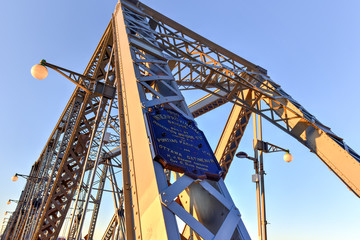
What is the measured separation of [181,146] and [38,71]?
466cm

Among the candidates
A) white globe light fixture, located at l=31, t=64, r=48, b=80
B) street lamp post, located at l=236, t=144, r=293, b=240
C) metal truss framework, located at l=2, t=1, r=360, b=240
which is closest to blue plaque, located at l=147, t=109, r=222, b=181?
metal truss framework, located at l=2, t=1, r=360, b=240

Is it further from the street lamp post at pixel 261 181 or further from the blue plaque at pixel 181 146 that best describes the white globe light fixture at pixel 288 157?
the blue plaque at pixel 181 146

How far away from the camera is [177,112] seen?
4.62 m

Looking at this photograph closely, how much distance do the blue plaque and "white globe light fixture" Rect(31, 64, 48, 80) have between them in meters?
3.99

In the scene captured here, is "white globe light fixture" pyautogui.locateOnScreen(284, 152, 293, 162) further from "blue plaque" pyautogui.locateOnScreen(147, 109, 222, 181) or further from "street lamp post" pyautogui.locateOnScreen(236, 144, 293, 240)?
"blue plaque" pyautogui.locateOnScreen(147, 109, 222, 181)

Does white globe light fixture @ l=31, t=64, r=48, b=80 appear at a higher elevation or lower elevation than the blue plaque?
higher

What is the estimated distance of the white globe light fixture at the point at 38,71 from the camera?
21.7ft

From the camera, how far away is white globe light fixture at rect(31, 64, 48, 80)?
6.62 metres

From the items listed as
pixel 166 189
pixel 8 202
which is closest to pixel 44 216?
pixel 166 189

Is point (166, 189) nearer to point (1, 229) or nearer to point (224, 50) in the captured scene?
point (224, 50)

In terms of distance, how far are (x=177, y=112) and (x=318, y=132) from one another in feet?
22.7

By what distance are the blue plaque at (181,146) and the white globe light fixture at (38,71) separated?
3.99 metres

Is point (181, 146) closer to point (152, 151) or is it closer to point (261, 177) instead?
point (152, 151)

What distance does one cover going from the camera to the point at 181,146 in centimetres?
398
